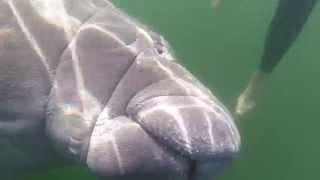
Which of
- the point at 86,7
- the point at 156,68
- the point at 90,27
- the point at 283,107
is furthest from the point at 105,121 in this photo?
the point at 283,107

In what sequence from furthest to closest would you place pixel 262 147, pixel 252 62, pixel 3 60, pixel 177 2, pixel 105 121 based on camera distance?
pixel 177 2, pixel 252 62, pixel 262 147, pixel 3 60, pixel 105 121

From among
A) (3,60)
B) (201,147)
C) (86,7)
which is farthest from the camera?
(86,7)

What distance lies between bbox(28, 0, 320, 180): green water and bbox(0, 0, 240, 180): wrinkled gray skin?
4.21 m

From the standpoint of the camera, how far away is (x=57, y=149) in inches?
154

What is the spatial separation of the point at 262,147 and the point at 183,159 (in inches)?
229

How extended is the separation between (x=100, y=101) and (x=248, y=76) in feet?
22.4

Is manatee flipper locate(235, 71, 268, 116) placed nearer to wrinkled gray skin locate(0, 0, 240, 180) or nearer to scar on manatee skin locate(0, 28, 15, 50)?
wrinkled gray skin locate(0, 0, 240, 180)

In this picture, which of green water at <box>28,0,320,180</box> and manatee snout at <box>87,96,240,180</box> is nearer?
manatee snout at <box>87,96,240,180</box>

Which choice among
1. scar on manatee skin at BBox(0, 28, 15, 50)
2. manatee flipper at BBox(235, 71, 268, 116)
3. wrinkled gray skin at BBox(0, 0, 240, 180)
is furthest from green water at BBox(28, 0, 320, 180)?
scar on manatee skin at BBox(0, 28, 15, 50)

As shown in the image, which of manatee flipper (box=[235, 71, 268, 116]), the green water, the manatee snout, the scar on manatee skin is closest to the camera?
the manatee snout

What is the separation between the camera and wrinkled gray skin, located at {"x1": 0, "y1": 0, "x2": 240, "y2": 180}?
130 inches

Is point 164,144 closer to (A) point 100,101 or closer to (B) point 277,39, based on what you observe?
(A) point 100,101

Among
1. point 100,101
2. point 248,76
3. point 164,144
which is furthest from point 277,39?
point 164,144

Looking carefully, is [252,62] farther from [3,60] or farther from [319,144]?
[3,60]
